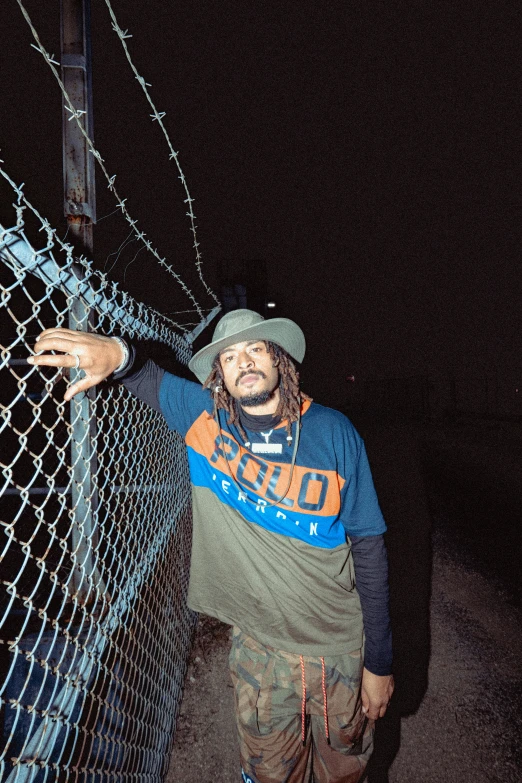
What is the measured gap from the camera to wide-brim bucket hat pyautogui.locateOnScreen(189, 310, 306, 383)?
6.99ft

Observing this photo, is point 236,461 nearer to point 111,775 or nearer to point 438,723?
point 111,775

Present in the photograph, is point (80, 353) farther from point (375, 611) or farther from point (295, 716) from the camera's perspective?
point (295, 716)

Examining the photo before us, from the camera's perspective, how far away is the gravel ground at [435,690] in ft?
8.12

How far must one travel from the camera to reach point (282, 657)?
1968mm

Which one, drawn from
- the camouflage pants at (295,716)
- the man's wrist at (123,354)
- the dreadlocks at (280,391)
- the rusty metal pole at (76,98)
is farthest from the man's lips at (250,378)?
the camouflage pants at (295,716)

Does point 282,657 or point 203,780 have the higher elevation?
point 282,657

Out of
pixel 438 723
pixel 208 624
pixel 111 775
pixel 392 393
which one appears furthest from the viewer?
pixel 392 393

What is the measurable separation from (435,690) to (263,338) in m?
2.99

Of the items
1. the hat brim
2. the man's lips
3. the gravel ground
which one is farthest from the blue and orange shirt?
the gravel ground

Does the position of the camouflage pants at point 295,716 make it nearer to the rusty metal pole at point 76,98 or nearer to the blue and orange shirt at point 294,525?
the blue and orange shirt at point 294,525

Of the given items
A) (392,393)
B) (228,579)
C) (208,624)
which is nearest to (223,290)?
(208,624)

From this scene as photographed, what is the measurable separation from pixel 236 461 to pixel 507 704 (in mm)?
2827

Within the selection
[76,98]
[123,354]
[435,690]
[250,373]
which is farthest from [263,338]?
[435,690]

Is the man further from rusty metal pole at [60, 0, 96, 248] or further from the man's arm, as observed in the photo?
rusty metal pole at [60, 0, 96, 248]
